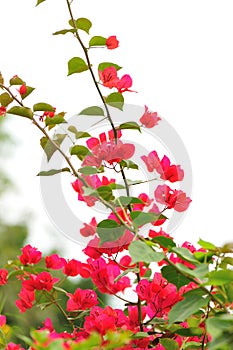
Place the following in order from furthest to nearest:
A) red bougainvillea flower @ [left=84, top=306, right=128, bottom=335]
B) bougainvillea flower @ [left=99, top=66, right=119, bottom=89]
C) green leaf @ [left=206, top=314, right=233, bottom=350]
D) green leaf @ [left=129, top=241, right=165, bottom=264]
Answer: bougainvillea flower @ [left=99, top=66, right=119, bottom=89] < red bougainvillea flower @ [left=84, top=306, right=128, bottom=335] < green leaf @ [left=129, top=241, right=165, bottom=264] < green leaf @ [left=206, top=314, right=233, bottom=350]

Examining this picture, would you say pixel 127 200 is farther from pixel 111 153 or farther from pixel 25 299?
pixel 25 299

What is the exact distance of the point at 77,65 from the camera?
3.33ft

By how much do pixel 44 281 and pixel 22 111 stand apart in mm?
269

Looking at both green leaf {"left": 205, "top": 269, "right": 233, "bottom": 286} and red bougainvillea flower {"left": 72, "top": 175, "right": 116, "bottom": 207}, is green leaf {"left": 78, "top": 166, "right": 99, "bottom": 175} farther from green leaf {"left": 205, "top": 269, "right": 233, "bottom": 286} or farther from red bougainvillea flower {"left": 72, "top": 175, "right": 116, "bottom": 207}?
green leaf {"left": 205, "top": 269, "right": 233, "bottom": 286}

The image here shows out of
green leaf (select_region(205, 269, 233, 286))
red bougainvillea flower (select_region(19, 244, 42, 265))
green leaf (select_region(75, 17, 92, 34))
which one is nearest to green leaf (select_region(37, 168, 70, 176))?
red bougainvillea flower (select_region(19, 244, 42, 265))

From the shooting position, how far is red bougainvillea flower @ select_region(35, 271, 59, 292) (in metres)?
0.99

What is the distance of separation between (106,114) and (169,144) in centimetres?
13

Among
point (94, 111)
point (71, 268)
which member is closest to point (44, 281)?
point (71, 268)

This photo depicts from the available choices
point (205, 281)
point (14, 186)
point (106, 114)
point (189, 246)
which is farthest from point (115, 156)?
point (14, 186)

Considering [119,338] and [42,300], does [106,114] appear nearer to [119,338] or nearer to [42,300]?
[42,300]

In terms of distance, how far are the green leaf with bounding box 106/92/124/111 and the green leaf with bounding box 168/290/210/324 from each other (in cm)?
38

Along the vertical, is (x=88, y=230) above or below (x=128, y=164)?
below

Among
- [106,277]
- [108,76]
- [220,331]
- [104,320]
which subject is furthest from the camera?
[108,76]

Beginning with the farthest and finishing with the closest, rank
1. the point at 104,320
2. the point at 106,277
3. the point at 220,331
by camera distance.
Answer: the point at 106,277 → the point at 104,320 → the point at 220,331
